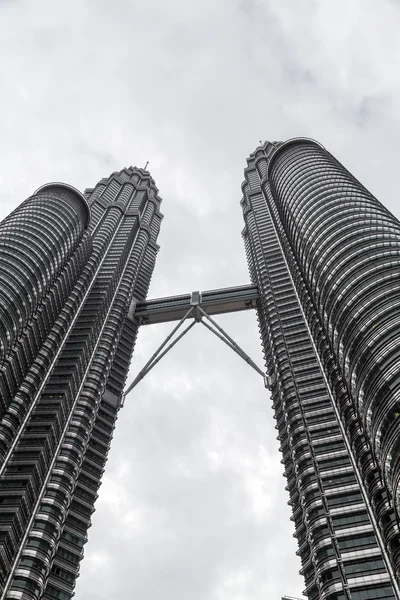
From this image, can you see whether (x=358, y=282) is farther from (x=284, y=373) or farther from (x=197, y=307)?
(x=197, y=307)

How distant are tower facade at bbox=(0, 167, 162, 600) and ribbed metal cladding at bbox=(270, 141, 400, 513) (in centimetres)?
4855

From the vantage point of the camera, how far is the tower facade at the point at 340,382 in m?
66.4

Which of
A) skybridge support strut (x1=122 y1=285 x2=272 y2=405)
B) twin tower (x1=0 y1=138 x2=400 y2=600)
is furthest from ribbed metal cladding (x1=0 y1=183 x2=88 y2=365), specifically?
skybridge support strut (x1=122 y1=285 x2=272 y2=405)

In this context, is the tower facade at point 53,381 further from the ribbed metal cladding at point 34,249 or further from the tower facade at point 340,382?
the tower facade at point 340,382

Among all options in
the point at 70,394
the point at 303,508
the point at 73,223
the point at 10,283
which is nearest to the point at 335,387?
the point at 303,508

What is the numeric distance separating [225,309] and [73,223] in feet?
168

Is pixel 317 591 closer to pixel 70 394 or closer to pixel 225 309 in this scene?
pixel 70 394

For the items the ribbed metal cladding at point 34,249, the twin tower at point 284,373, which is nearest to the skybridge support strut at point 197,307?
the twin tower at point 284,373

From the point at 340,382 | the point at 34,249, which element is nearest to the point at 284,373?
the point at 340,382

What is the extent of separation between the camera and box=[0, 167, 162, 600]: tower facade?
8050 centimetres

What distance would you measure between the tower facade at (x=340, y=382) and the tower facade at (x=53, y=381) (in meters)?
36.7

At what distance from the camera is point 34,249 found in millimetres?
103688

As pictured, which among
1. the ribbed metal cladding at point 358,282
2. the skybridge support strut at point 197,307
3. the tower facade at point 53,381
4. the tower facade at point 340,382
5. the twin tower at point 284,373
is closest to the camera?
the ribbed metal cladding at point 358,282

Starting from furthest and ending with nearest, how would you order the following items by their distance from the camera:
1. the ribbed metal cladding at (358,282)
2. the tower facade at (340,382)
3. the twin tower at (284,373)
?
the twin tower at (284,373)
the tower facade at (340,382)
the ribbed metal cladding at (358,282)
